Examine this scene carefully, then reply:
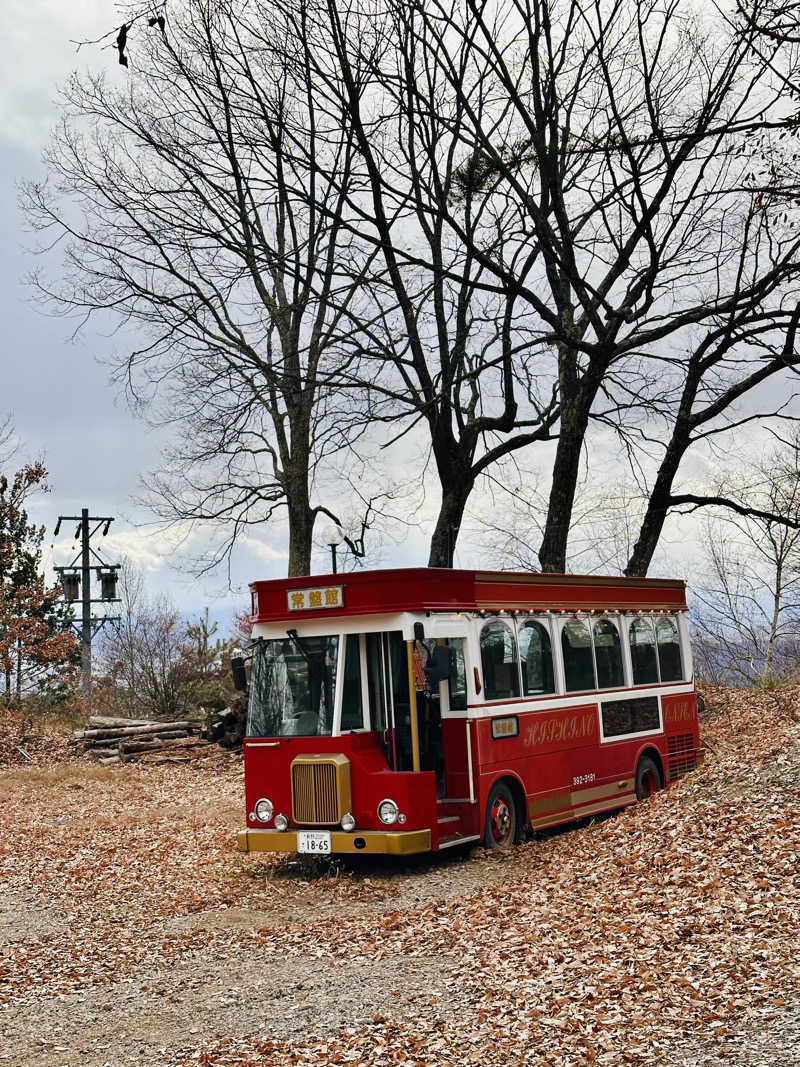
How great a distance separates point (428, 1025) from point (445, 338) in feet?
55.2

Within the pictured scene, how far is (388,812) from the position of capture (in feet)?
40.5

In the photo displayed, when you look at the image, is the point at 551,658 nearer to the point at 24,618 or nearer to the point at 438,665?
the point at 438,665

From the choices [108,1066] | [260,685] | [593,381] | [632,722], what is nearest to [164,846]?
[260,685]

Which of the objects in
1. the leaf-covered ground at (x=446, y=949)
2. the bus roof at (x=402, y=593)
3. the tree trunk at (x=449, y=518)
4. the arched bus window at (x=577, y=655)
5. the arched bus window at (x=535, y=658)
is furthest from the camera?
the tree trunk at (x=449, y=518)

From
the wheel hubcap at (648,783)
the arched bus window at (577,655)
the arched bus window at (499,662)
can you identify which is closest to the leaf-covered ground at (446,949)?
the arched bus window at (499,662)

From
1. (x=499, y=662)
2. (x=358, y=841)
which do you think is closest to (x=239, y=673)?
(x=358, y=841)

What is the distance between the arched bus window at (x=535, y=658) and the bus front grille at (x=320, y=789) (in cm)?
277

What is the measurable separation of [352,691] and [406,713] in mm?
630

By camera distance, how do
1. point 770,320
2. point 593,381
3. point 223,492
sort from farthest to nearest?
point 223,492 < point 770,320 < point 593,381

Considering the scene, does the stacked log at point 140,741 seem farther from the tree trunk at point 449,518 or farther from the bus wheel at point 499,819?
the bus wheel at point 499,819

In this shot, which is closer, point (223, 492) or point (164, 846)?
point (164, 846)

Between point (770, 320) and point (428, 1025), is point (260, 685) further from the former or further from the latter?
point (770, 320)

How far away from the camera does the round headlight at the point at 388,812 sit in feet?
40.4

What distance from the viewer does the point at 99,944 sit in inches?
427
